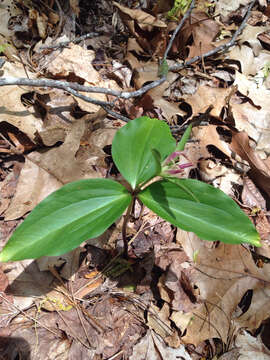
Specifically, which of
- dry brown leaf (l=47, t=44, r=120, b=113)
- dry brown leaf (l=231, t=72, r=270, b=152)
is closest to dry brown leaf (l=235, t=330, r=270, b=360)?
dry brown leaf (l=231, t=72, r=270, b=152)

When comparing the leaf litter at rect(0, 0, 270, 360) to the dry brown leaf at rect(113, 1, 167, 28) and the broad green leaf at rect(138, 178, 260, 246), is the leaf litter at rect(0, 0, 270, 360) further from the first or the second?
the broad green leaf at rect(138, 178, 260, 246)

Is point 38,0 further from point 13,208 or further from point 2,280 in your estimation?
point 2,280

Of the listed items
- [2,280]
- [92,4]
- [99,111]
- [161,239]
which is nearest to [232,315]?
[161,239]

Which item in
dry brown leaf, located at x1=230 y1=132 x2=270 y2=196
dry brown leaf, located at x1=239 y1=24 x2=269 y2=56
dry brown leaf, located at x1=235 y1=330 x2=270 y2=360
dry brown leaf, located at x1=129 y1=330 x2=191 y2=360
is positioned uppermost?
dry brown leaf, located at x1=239 y1=24 x2=269 y2=56

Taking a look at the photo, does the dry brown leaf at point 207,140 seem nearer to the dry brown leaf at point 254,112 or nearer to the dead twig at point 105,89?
the dry brown leaf at point 254,112

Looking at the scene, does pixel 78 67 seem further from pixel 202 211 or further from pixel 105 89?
pixel 202 211

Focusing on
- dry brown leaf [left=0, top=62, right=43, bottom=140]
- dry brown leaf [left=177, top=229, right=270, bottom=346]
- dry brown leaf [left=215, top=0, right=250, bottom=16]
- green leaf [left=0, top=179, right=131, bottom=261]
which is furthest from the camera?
dry brown leaf [left=215, top=0, right=250, bottom=16]

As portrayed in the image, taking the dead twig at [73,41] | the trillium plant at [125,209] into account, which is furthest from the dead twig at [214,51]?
the trillium plant at [125,209]

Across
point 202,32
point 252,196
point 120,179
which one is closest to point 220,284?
point 252,196
